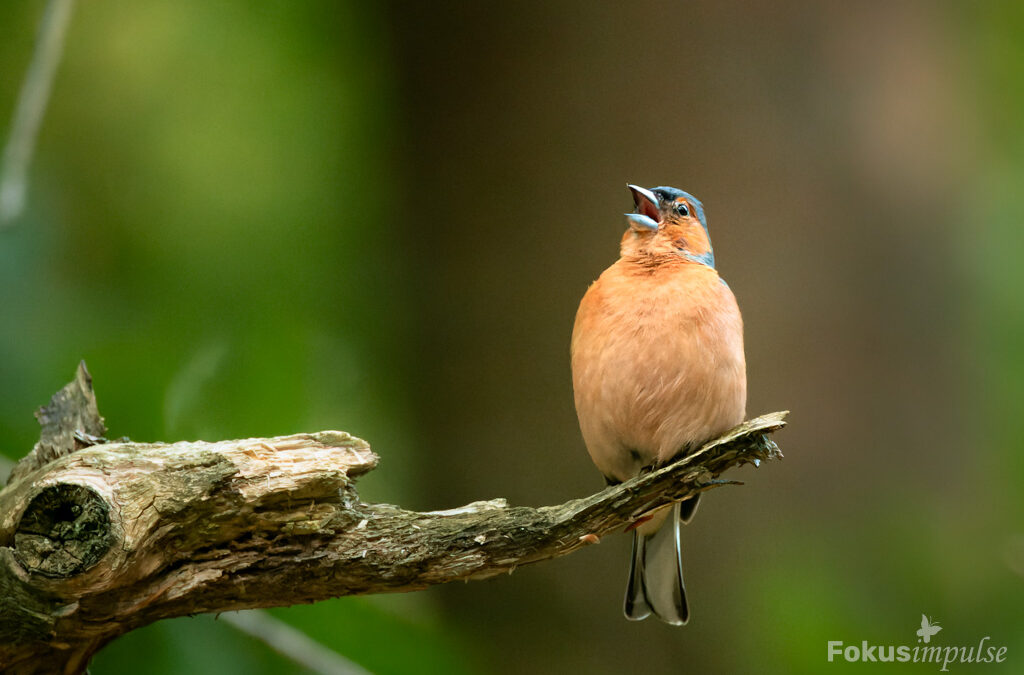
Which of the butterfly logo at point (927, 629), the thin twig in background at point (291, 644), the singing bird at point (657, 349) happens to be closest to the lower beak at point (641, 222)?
the singing bird at point (657, 349)

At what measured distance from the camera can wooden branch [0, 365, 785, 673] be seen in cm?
254

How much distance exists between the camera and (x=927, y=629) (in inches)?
173

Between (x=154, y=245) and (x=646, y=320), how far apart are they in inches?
132

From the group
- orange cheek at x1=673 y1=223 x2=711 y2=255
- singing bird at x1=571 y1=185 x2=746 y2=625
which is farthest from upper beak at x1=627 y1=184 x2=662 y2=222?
orange cheek at x1=673 y1=223 x2=711 y2=255

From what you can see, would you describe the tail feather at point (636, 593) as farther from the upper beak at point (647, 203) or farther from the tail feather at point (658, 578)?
the upper beak at point (647, 203)

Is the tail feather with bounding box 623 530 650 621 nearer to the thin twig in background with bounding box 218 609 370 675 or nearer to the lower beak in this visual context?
the thin twig in background with bounding box 218 609 370 675

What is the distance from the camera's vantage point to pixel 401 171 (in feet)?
15.8

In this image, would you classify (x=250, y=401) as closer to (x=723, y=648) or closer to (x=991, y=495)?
(x=723, y=648)

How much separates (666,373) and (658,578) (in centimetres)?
121

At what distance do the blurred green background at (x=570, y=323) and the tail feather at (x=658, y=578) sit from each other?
0.35 metres

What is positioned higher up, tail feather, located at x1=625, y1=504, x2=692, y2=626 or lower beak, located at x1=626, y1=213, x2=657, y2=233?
lower beak, located at x1=626, y1=213, x2=657, y2=233

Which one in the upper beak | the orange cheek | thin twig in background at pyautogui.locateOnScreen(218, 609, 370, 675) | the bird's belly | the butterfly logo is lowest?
the butterfly logo

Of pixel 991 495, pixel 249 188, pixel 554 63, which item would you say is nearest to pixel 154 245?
pixel 249 188

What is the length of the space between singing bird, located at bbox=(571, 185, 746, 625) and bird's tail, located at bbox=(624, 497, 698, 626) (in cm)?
56
